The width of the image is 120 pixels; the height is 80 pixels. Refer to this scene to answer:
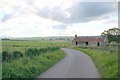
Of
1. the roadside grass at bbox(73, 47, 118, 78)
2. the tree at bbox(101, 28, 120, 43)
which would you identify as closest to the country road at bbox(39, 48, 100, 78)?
the roadside grass at bbox(73, 47, 118, 78)

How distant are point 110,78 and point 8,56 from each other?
916cm

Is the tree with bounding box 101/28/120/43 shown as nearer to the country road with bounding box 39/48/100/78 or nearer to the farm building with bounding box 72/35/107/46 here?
the farm building with bounding box 72/35/107/46

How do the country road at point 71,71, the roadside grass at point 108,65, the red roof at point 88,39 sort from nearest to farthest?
the roadside grass at point 108,65, the country road at point 71,71, the red roof at point 88,39

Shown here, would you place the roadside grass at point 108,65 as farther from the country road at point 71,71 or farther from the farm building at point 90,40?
the farm building at point 90,40

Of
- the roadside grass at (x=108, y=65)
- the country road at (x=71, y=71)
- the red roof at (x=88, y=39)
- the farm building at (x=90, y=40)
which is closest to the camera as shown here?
the roadside grass at (x=108, y=65)

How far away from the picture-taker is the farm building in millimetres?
93775

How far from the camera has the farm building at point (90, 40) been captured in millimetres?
93775

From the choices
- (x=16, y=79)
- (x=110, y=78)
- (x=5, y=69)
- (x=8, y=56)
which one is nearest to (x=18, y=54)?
(x=8, y=56)

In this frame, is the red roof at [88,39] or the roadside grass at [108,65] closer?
the roadside grass at [108,65]

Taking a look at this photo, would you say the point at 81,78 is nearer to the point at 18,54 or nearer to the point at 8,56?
the point at 8,56

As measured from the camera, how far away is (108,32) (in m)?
106

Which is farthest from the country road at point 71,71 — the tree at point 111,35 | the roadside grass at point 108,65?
the tree at point 111,35

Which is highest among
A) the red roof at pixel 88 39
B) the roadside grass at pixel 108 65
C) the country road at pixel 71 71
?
the red roof at pixel 88 39

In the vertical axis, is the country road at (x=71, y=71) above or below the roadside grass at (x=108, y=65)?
below
